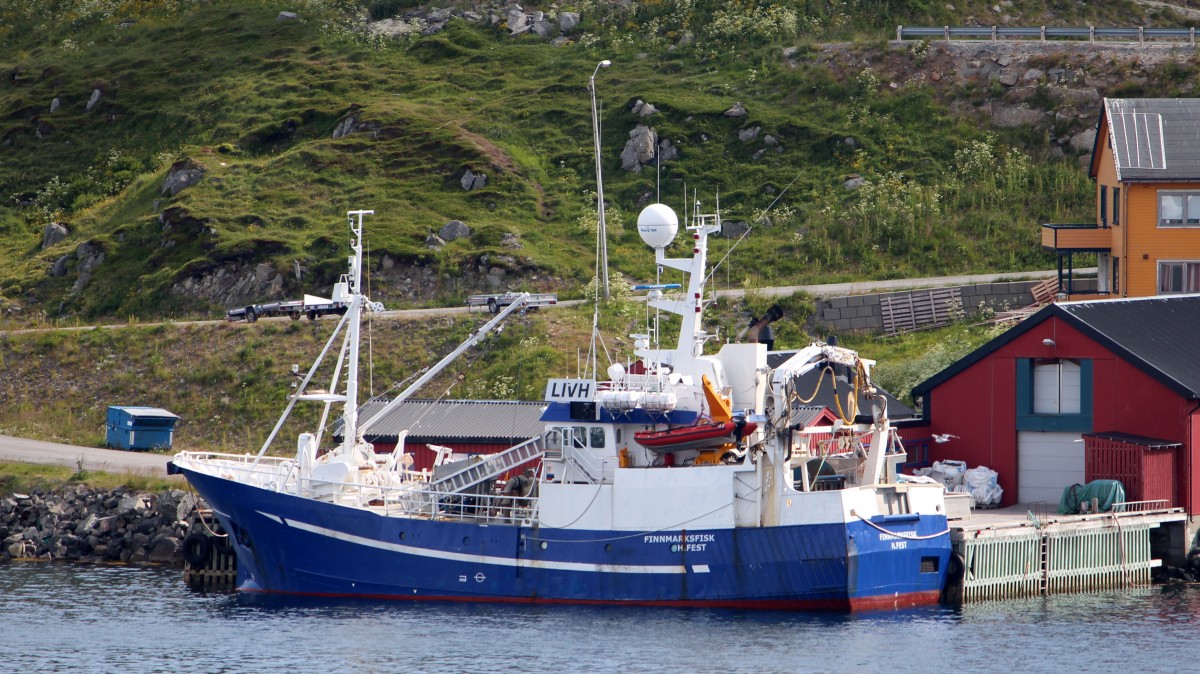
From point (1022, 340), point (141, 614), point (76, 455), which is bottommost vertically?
point (141, 614)

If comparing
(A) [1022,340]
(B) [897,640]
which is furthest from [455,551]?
(A) [1022,340]

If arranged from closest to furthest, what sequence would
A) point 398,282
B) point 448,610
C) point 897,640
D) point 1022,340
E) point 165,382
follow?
point 897,640, point 448,610, point 1022,340, point 165,382, point 398,282

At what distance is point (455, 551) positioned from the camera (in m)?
38.4

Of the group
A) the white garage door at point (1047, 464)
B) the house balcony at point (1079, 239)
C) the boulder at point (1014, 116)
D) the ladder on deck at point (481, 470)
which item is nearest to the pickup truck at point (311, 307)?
the ladder on deck at point (481, 470)

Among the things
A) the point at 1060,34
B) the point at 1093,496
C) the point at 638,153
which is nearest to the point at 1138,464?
the point at 1093,496

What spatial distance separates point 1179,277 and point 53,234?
47.0m

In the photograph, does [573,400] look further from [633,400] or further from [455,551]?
[455,551]

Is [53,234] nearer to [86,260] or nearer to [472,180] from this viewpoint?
[86,260]

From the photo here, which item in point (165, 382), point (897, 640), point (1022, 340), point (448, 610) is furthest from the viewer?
point (165, 382)

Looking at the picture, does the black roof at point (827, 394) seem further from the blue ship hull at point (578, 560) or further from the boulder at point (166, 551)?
the boulder at point (166, 551)

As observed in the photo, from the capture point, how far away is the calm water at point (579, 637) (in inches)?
1259

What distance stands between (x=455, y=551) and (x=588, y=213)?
31.6m

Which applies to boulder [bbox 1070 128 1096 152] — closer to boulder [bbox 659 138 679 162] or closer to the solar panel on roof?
the solar panel on roof

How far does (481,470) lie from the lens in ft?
128
